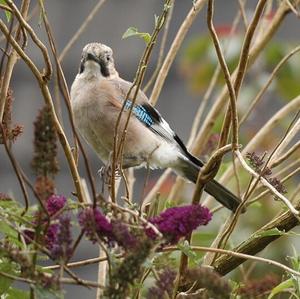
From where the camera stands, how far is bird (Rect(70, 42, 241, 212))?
149 inches

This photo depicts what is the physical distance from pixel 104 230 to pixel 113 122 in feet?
7.25

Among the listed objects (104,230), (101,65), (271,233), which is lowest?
(271,233)

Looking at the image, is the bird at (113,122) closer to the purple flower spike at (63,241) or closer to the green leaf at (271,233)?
the green leaf at (271,233)

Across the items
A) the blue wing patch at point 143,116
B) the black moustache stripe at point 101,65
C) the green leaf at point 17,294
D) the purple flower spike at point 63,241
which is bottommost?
the green leaf at point 17,294

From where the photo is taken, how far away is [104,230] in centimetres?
165

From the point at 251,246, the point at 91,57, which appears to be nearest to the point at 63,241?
the point at 251,246

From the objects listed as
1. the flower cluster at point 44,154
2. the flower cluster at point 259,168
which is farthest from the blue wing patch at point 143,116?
the flower cluster at point 44,154

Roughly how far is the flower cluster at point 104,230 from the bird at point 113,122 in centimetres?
199

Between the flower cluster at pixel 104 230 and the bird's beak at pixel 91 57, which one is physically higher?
the bird's beak at pixel 91 57

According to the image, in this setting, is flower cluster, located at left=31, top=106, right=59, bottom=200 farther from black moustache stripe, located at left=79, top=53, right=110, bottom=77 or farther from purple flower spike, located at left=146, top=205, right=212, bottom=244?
black moustache stripe, located at left=79, top=53, right=110, bottom=77

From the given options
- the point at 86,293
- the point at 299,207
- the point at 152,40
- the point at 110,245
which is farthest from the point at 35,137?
the point at 86,293

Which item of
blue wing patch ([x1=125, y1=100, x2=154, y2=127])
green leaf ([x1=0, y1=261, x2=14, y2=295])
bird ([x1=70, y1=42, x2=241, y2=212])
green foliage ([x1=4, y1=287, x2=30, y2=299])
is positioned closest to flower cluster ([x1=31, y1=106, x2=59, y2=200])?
green leaf ([x1=0, y1=261, x2=14, y2=295])

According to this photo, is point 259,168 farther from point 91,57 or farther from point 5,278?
point 91,57

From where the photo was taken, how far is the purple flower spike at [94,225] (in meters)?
1.63
